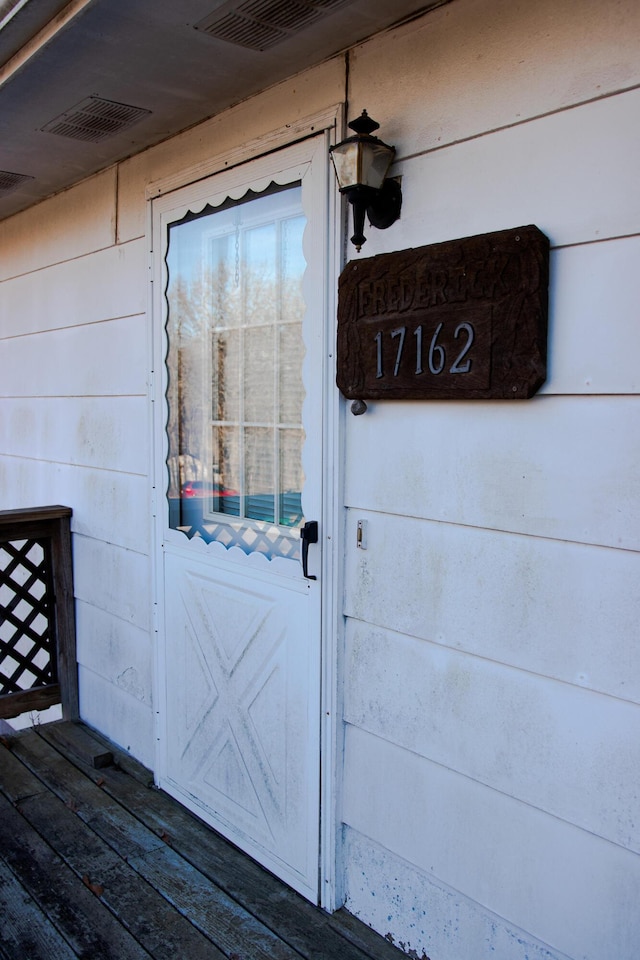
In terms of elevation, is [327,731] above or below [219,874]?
above

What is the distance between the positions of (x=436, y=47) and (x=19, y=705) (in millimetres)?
3339

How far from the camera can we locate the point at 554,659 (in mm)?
1701

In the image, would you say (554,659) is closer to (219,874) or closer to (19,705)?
(219,874)

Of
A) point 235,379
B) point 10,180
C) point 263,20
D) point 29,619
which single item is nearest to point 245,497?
point 235,379

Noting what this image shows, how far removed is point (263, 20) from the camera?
193cm

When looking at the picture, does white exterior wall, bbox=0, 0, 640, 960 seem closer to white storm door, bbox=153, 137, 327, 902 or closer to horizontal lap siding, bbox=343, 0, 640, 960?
horizontal lap siding, bbox=343, 0, 640, 960

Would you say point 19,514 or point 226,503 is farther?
point 19,514

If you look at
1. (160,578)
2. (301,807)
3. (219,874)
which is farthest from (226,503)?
(219,874)

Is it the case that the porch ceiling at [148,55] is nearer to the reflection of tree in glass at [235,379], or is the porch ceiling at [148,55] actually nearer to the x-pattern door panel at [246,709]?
the reflection of tree in glass at [235,379]

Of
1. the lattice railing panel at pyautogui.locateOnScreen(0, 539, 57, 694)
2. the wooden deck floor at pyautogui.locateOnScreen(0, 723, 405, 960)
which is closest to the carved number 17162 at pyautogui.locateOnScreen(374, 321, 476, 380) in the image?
the wooden deck floor at pyautogui.locateOnScreen(0, 723, 405, 960)

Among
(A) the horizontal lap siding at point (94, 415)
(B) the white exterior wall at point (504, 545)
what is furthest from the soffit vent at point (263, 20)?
(A) the horizontal lap siding at point (94, 415)

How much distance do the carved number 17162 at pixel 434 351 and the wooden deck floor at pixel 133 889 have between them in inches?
65.2

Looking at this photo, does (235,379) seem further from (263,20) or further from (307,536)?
(263,20)

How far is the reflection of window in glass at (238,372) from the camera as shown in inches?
94.8
